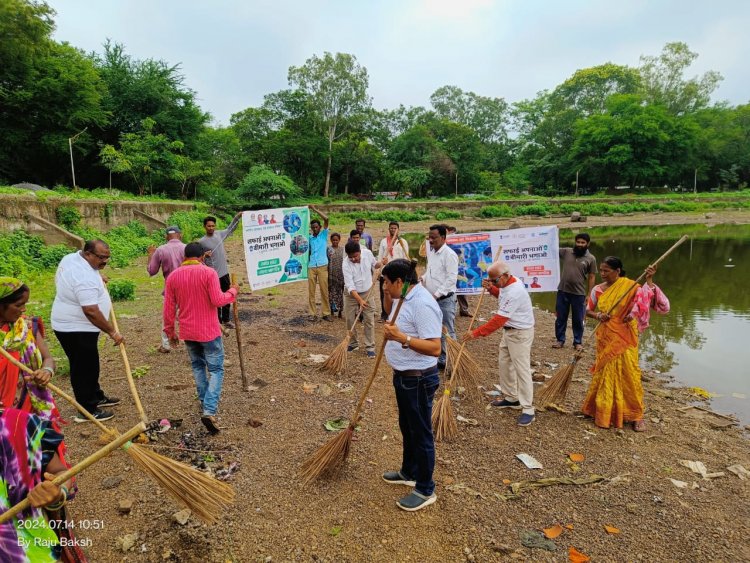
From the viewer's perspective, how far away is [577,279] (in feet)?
22.9

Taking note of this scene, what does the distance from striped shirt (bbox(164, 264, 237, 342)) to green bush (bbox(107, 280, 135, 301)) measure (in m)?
6.36

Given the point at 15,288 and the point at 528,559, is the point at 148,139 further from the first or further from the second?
the point at 528,559

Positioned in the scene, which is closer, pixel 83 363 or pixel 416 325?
pixel 416 325

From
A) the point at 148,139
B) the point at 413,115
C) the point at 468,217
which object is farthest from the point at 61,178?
the point at 413,115

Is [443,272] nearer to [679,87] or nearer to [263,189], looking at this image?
[263,189]

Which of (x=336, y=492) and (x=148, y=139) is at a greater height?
(x=148, y=139)

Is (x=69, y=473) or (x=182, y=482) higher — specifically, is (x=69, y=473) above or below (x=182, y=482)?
above

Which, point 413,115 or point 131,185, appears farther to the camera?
point 413,115

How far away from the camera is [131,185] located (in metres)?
28.3

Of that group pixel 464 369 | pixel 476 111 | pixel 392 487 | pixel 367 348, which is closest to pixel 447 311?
pixel 464 369

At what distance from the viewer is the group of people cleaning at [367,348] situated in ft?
6.08

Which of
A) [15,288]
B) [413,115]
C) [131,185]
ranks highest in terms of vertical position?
[413,115]

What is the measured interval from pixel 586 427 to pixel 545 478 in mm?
1207

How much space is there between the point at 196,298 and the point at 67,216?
44.2ft
